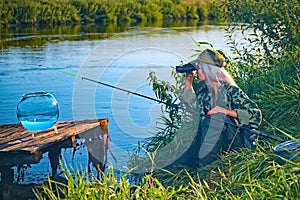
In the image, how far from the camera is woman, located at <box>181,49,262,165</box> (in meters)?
4.93

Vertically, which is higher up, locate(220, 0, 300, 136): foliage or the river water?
locate(220, 0, 300, 136): foliage

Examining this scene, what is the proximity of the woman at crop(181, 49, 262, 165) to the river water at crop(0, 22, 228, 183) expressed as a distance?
0.98m

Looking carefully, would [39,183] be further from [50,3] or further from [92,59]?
[50,3]

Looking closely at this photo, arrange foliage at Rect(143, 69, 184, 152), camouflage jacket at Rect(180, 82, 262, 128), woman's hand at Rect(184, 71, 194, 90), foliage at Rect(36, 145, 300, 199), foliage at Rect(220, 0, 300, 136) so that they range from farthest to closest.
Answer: foliage at Rect(143, 69, 184, 152) < foliage at Rect(220, 0, 300, 136) < woman's hand at Rect(184, 71, 194, 90) < camouflage jacket at Rect(180, 82, 262, 128) < foliage at Rect(36, 145, 300, 199)

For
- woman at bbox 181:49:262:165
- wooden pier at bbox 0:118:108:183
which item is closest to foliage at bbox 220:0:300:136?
woman at bbox 181:49:262:165

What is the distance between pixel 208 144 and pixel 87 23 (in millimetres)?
21026

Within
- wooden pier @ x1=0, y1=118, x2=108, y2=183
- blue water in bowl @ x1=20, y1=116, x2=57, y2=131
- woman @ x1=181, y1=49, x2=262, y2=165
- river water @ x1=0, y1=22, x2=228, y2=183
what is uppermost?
woman @ x1=181, y1=49, x2=262, y2=165

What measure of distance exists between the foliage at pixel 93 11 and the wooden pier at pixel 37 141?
16.7 metres

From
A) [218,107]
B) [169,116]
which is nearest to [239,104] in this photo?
[218,107]

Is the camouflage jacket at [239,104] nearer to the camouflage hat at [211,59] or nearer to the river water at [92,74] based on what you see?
the camouflage hat at [211,59]

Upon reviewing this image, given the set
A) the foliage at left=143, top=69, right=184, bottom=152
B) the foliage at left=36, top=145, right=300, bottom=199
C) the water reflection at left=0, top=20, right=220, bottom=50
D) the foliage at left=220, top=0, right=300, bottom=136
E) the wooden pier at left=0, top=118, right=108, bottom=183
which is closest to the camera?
the foliage at left=36, top=145, right=300, bottom=199

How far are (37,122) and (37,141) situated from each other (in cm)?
25

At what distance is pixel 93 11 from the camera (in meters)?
26.2

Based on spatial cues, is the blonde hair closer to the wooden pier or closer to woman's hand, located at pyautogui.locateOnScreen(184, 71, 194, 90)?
woman's hand, located at pyautogui.locateOnScreen(184, 71, 194, 90)
